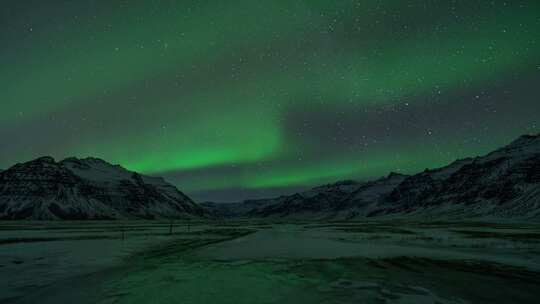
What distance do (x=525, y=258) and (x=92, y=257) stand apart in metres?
27.4

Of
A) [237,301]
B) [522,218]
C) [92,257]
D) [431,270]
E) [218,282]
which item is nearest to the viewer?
[237,301]

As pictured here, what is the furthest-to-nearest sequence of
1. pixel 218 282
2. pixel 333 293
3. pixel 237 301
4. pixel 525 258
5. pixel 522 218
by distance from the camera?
pixel 522 218
pixel 525 258
pixel 218 282
pixel 333 293
pixel 237 301

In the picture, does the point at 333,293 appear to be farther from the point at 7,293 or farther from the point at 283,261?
the point at 7,293

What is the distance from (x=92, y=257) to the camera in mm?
24219

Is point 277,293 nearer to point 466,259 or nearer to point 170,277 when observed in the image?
point 170,277

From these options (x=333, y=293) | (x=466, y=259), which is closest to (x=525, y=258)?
(x=466, y=259)

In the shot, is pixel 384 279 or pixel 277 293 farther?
pixel 384 279

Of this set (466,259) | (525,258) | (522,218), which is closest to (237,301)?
(466,259)

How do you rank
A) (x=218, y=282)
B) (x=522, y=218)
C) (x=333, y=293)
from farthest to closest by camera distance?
(x=522, y=218), (x=218, y=282), (x=333, y=293)

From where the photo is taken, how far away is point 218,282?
15.1 m

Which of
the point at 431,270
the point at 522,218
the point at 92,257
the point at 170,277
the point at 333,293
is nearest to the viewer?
the point at 333,293

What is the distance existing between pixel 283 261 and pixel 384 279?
784 centimetres

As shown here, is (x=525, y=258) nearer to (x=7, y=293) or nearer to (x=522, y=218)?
(x=7, y=293)

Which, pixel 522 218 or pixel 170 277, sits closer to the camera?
pixel 170 277
